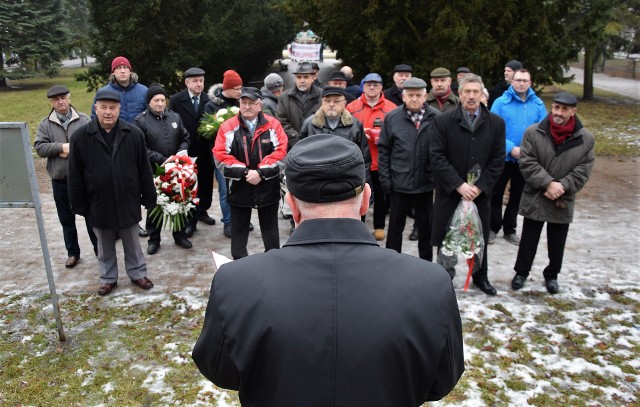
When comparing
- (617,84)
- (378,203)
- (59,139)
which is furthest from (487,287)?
(617,84)

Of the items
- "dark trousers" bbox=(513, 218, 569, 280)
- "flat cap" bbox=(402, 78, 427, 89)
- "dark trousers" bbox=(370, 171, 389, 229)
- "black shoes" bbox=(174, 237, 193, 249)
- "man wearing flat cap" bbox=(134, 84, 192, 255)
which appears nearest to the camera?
"dark trousers" bbox=(513, 218, 569, 280)

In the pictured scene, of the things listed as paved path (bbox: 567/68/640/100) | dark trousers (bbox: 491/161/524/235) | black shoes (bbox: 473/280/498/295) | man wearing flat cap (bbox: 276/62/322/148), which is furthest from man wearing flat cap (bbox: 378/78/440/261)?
paved path (bbox: 567/68/640/100)

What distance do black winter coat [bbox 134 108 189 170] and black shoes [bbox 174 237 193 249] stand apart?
0.97 m

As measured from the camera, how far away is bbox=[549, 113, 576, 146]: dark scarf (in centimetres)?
540

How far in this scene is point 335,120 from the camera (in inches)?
249

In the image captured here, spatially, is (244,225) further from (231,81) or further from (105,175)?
(231,81)

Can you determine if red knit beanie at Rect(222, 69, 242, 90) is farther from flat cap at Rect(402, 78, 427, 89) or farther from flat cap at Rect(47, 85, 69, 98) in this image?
flat cap at Rect(402, 78, 427, 89)

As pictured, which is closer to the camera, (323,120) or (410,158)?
(410,158)

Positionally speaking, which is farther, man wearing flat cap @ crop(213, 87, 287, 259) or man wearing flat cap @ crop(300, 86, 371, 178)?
man wearing flat cap @ crop(300, 86, 371, 178)

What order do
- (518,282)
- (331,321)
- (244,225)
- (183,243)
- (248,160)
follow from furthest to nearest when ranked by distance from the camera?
1. (183,243)
2. (518,282)
3. (244,225)
4. (248,160)
5. (331,321)

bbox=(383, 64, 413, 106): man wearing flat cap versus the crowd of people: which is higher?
bbox=(383, 64, 413, 106): man wearing flat cap

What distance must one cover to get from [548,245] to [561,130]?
119 cm

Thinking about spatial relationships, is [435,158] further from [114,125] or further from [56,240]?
[56,240]

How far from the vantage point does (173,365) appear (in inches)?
175
